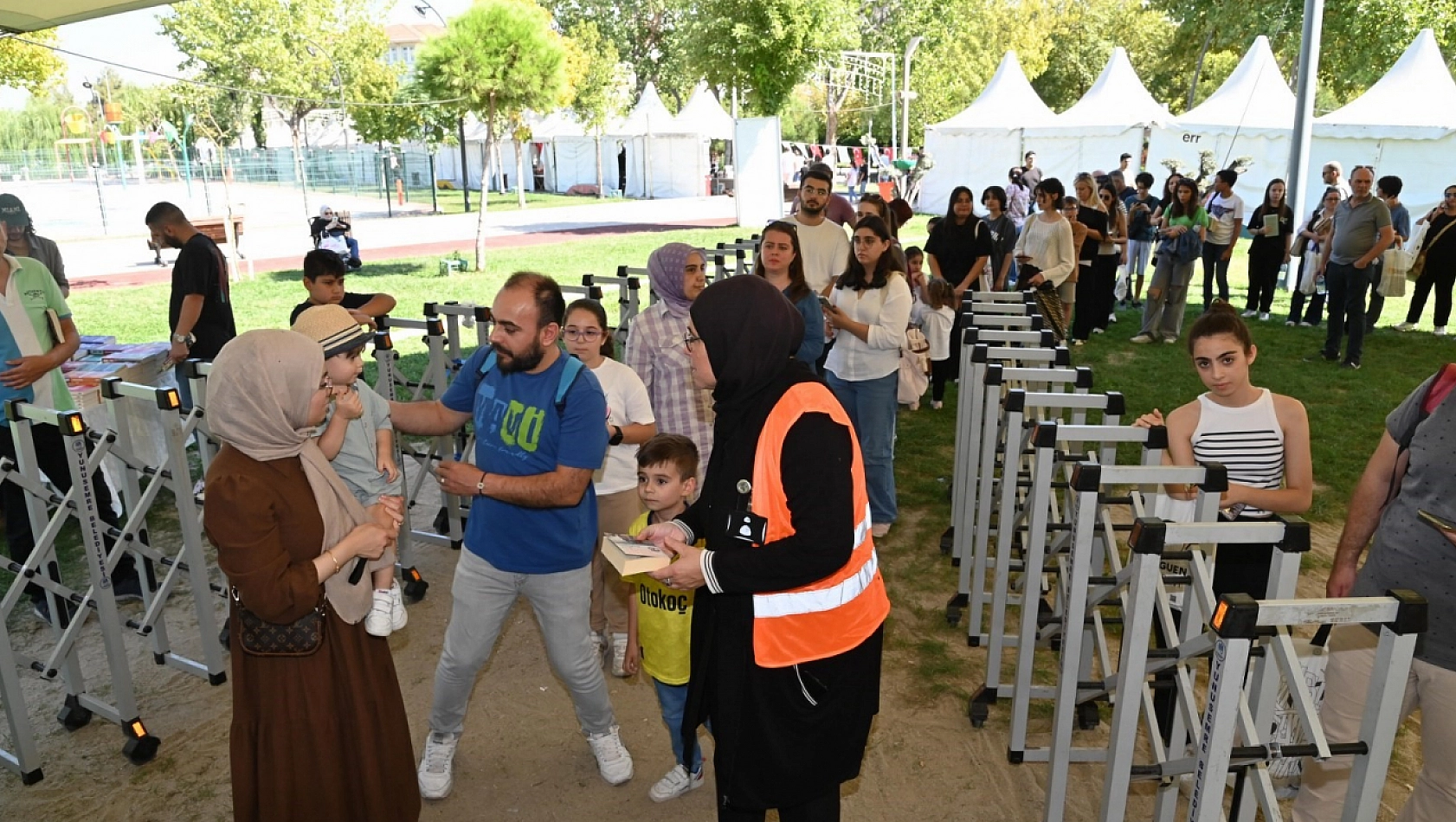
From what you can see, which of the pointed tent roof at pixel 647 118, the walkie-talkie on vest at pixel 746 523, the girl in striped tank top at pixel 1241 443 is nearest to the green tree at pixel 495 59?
the girl in striped tank top at pixel 1241 443

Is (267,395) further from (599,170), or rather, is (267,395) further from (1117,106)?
(599,170)

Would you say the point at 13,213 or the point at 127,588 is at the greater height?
the point at 13,213

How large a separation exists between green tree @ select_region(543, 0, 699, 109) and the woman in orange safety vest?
2361 inches

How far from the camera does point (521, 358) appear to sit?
133 inches

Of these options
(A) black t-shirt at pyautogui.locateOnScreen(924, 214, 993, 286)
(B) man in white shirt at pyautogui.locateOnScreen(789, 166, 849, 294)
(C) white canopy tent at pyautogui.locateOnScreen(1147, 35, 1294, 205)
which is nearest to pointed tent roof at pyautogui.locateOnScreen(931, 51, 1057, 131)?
(C) white canopy tent at pyautogui.locateOnScreen(1147, 35, 1294, 205)

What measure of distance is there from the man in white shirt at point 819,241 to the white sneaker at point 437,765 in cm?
433

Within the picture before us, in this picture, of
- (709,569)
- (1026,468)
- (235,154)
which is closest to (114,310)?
(1026,468)

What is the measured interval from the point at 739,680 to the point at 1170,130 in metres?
25.3

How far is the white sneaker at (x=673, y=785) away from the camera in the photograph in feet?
12.6

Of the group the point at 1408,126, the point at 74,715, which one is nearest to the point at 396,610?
the point at 74,715

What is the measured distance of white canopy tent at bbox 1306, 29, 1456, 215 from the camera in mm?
20891

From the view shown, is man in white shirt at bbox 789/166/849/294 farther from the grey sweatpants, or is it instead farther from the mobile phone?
the mobile phone

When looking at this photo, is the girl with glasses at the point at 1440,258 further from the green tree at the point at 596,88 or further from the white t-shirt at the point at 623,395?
the green tree at the point at 596,88

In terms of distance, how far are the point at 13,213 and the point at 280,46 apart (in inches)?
1462
